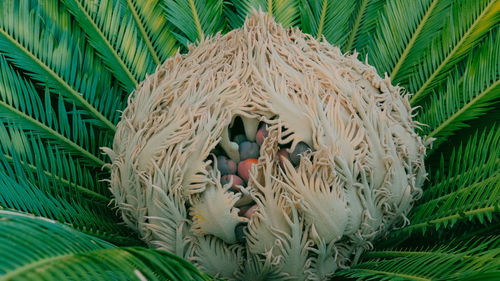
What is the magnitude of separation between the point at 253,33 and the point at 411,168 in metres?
0.64

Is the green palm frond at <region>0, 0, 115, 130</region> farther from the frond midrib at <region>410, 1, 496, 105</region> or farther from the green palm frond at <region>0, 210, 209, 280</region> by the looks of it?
the frond midrib at <region>410, 1, 496, 105</region>

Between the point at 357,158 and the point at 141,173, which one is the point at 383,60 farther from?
the point at 141,173

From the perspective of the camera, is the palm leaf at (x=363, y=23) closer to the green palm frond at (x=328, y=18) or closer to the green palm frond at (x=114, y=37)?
the green palm frond at (x=328, y=18)

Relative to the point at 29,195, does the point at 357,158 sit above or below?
above

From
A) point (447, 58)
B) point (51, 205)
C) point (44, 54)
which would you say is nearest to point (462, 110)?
point (447, 58)

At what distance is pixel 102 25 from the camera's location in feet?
7.14

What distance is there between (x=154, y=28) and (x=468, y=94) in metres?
1.38

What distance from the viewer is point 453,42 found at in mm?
2090

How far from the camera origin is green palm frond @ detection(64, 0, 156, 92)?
2.13 m

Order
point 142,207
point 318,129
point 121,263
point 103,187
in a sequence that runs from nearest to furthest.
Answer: point 121,263
point 318,129
point 142,207
point 103,187

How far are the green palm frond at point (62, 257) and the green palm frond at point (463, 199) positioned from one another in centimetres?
82

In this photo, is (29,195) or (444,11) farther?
(444,11)

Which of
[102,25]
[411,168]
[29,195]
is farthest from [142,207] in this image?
[102,25]

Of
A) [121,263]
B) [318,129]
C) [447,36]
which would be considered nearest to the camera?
[121,263]
